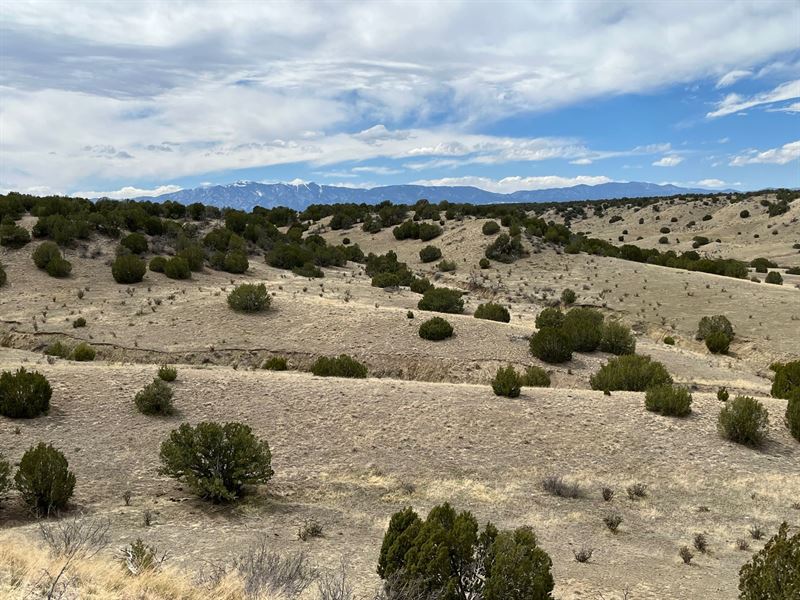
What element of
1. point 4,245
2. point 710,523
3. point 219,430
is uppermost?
point 4,245

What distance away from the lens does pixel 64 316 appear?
27453 millimetres

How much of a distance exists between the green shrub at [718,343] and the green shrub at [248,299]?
2358 centimetres

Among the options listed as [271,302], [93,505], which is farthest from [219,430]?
[271,302]

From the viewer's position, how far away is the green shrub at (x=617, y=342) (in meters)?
26.6

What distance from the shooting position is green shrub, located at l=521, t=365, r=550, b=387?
2103 cm

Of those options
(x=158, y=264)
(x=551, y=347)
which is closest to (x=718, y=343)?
(x=551, y=347)

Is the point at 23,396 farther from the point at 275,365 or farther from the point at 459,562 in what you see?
the point at 459,562

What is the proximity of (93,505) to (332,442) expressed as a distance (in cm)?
552

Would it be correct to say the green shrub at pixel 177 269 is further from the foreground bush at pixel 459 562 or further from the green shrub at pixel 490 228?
the foreground bush at pixel 459 562

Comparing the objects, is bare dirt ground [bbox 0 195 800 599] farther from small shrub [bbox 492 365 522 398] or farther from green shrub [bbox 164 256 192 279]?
green shrub [bbox 164 256 192 279]

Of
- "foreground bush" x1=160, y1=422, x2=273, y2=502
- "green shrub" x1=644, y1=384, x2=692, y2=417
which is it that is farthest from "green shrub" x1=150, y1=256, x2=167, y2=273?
"green shrub" x1=644, y1=384, x2=692, y2=417

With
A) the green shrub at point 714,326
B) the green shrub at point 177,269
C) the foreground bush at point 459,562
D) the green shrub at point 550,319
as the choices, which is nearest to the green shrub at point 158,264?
the green shrub at point 177,269

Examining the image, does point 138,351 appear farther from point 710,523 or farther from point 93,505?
point 710,523

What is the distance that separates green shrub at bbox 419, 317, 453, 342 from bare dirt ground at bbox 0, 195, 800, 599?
54cm
